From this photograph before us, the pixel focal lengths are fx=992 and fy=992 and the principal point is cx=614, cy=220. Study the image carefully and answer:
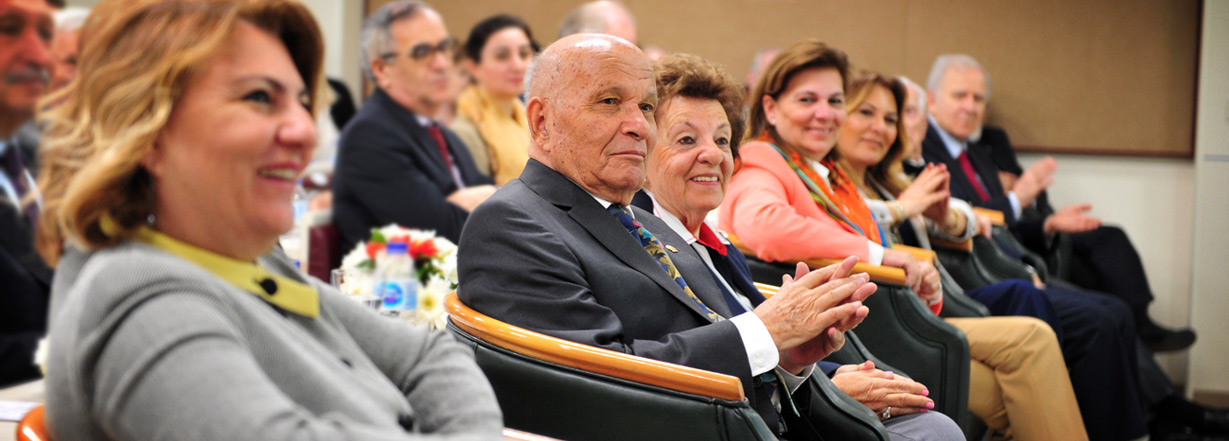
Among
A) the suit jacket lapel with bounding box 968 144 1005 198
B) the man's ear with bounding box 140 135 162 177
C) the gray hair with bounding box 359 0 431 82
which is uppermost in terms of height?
the man's ear with bounding box 140 135 162 177

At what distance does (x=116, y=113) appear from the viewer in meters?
0.92

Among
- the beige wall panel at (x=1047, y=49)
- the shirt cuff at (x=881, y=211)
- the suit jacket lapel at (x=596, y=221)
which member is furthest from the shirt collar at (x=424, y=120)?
the suit jacket lapel at (x=596, y=221)

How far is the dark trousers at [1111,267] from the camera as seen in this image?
14.9 ft

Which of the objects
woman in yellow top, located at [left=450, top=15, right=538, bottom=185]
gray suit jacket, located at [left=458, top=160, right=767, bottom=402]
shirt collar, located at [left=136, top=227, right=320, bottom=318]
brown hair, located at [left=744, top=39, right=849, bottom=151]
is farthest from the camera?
woman in yellow top, located at [left=450, top=15, right=538, bottom=185]

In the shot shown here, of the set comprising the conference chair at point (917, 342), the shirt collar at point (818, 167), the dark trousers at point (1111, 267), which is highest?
the shirt collar at point (818, 167)

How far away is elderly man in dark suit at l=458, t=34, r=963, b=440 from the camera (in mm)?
1596

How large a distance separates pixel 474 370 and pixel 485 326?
395mm

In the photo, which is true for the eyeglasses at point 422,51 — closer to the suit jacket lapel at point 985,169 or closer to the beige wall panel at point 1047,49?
the beige wall panel at point 1047,49

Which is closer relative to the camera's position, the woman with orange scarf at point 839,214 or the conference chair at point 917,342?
the conference chair at point 917,342

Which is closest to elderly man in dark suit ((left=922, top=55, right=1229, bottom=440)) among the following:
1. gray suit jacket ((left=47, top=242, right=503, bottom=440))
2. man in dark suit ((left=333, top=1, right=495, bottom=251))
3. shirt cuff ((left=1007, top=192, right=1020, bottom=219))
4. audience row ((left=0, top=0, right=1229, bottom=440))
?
shirt cuff ((left=1007, top=192, right=1020, bottom=219))

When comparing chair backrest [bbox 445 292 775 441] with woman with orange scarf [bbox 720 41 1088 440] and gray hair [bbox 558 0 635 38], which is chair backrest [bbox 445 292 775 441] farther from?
gray hair [bbox 558 0 635 38]

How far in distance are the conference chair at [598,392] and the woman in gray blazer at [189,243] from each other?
450mm

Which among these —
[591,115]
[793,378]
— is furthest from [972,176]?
Result: [591,115]

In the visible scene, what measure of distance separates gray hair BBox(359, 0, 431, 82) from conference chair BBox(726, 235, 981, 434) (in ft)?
7.02
